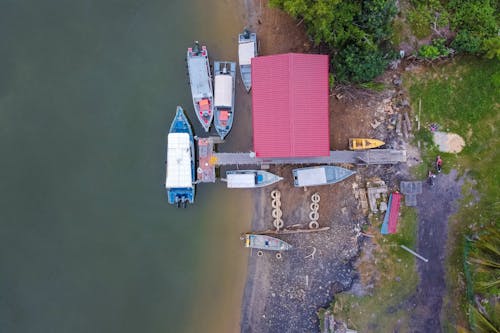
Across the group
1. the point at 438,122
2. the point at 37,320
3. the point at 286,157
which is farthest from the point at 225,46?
the point at 37,320

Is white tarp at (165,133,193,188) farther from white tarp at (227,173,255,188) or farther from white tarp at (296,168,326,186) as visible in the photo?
white tarp at (296,168,326,186)

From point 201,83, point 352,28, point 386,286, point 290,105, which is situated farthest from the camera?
point 201,83

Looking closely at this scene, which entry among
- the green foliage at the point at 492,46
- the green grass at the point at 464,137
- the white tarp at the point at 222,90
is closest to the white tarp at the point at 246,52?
the white tarp at the point at 222,90

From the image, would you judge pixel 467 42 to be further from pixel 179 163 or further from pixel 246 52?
pixel 179 163

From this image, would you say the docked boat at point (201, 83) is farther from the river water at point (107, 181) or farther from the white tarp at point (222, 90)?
the river water at point (107, 181)

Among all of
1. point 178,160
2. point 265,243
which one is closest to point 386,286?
point 265,243

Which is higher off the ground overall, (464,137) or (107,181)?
(464,137)
